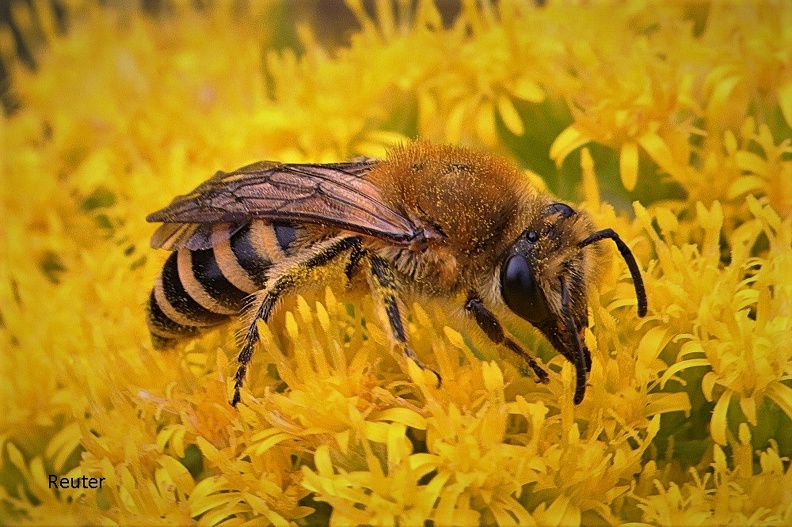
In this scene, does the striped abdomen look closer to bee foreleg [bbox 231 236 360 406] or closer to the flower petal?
bee foreleg [bbox 231 236 360 406]

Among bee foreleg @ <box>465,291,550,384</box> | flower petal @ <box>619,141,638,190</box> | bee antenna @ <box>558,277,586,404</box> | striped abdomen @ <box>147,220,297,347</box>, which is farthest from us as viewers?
flower petal @ <box>619,141,638,190</box>

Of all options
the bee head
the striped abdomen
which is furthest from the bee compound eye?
the striped abdomen

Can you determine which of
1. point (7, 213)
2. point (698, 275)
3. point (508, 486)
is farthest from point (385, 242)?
point (7, 213)

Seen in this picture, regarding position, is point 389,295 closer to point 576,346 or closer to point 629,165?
point 576,346

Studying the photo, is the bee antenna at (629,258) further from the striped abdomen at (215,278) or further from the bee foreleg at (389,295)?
the striped abdomen at (215,278)

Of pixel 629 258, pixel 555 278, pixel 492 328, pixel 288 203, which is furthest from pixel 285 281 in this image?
pixel 629 258

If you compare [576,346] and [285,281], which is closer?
[576,346]

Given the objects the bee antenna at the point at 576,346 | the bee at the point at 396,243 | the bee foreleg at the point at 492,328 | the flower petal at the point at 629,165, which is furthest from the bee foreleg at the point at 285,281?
the flower petal at the point at 629,165

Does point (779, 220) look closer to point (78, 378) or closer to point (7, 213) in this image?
point (78, 378)
